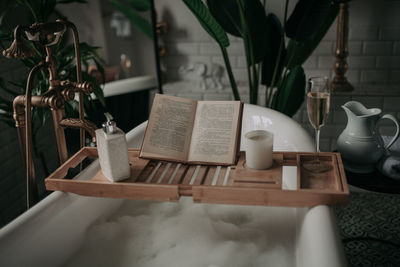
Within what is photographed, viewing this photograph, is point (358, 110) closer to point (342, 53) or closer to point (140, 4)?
point (342, 53)

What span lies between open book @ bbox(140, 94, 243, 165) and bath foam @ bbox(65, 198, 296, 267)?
27 cm

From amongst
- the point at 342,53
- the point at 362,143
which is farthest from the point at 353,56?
the point at 362,143

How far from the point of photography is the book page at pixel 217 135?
1472 millimetres

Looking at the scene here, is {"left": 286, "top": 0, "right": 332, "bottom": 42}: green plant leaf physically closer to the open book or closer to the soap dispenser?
the open book

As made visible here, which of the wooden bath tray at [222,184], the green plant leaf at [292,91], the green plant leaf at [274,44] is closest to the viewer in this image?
the wooden bath tray at [222,184]

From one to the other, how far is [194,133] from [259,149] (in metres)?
0.25

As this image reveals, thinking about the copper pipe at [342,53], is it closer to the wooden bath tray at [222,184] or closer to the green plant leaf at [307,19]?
the green plant leaf at [307,19]

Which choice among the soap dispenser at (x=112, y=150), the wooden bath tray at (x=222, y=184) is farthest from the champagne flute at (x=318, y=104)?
the soap dispenser at (x=112, y=150)

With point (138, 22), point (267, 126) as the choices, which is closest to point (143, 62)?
point (138, 22)

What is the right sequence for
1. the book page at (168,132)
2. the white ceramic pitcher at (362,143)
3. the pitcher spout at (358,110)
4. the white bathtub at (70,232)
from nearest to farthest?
1. the white bathtub at (70,232)
2. the book page at (168,132)
3. the white ceramic pitcher at (362,143)
4. the pitcher spout at (358,110)

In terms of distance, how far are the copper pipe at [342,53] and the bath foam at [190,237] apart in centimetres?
175

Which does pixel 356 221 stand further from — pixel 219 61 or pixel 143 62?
pixel 143 62

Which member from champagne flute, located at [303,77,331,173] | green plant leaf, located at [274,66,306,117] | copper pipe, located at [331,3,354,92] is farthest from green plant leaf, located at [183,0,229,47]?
champagne flute, located at [303,77,331,173]

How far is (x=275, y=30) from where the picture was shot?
2.79 meters
